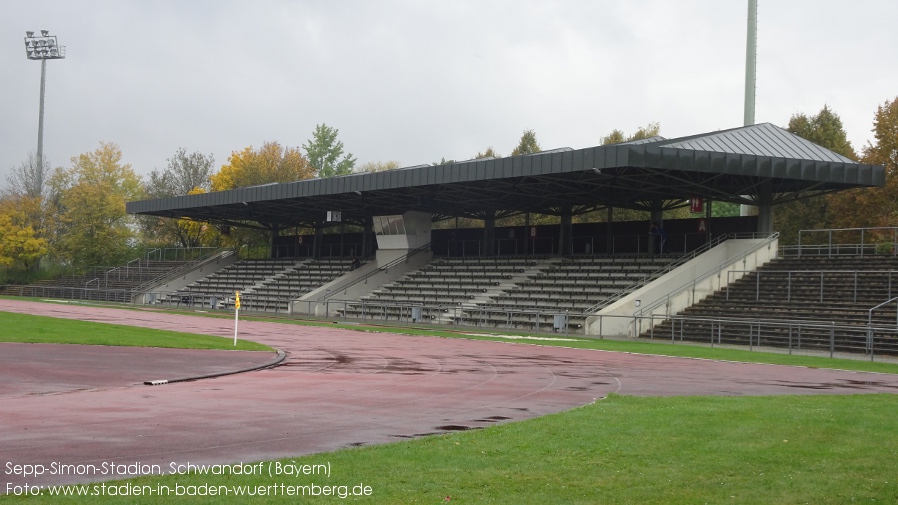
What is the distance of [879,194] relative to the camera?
5662 cm

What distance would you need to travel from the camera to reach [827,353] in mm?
31016

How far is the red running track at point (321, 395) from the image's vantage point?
10188 millimetres

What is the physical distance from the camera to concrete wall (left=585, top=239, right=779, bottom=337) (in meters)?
38.4

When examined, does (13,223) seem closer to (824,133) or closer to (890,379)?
(824,133)

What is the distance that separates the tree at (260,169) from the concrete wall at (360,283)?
30.0 meters

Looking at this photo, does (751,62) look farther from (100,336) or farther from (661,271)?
(100,336)

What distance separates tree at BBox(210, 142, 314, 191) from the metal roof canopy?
92.3 feet

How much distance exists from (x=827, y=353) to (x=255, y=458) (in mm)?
26411

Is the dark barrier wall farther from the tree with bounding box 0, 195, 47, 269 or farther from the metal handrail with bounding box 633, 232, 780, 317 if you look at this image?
the tree with bounding box 0, 195, 47, 269

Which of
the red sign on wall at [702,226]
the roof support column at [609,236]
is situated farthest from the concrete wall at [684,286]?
the roof support column at [609,236]

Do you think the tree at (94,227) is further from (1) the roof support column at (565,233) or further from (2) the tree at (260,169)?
(1) the roof support column at (565,233)

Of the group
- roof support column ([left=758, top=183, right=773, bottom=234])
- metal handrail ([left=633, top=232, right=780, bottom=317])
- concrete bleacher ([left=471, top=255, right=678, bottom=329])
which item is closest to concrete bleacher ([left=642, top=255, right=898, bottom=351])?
metal handrail ([left=633, top=232, right=780, bottom=317])

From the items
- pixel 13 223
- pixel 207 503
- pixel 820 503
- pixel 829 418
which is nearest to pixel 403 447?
pixel 207 503

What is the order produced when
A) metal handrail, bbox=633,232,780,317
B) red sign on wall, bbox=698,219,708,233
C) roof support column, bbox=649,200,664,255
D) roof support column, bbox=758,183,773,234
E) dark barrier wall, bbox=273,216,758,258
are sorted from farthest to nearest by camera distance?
roof support column, bbox=649,200,664,255
dark barrier wall, bbox=273,216,758,258
red sign on wall, bbox=698,219,708,233
roof support column, bbox=758,183,773,234
metal handrail, bbox=633,232,780,317
